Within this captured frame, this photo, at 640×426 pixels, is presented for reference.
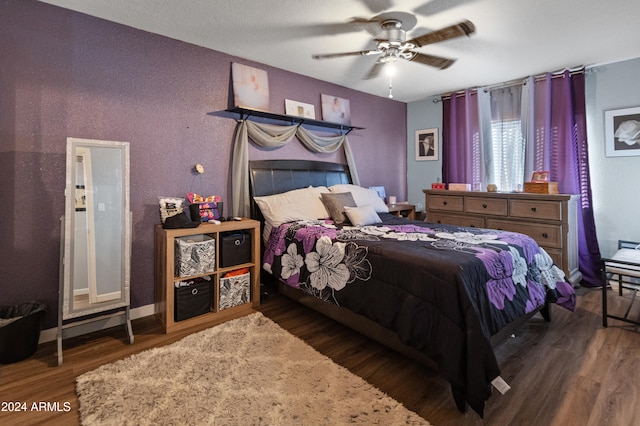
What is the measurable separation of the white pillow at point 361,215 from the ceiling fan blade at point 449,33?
5.01 feet

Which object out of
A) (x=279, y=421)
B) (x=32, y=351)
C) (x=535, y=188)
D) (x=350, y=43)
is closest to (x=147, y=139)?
(x=32, y=351)

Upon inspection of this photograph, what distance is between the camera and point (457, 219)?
14.1 feet

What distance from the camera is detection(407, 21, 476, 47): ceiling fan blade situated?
2042 mm

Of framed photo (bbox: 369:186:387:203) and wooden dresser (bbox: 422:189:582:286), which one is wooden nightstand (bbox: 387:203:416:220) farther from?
wooden dresser (bbox: 422:189:582:286)

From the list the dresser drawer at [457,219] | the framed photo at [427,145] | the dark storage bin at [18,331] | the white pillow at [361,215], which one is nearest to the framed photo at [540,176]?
the dresser drawer at [457,219]

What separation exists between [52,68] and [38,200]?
3.28 ft

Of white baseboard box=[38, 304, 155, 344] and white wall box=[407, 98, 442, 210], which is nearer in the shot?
white baseboard box=[38, 304, 155, 344]

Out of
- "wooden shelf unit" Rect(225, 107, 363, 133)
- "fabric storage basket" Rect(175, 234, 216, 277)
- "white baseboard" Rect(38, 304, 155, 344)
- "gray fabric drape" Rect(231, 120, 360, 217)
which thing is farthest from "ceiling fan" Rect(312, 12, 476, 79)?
"white baseboard" Rect(38, 304, 155, 344)

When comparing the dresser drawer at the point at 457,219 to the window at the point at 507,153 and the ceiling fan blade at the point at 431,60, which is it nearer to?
the window at the point at 507,153

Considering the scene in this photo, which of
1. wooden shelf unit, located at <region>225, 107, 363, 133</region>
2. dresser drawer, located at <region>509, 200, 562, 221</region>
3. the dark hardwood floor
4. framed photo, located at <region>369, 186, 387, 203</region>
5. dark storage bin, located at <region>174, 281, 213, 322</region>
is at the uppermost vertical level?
wooden shelf unit, located at <region>225, 107, 363, 133</region>

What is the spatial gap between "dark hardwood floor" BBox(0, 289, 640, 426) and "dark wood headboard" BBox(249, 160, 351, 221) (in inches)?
54.9

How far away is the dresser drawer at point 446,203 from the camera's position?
169 inches

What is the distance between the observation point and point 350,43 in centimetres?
297

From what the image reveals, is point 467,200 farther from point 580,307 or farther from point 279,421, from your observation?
point 279,421
